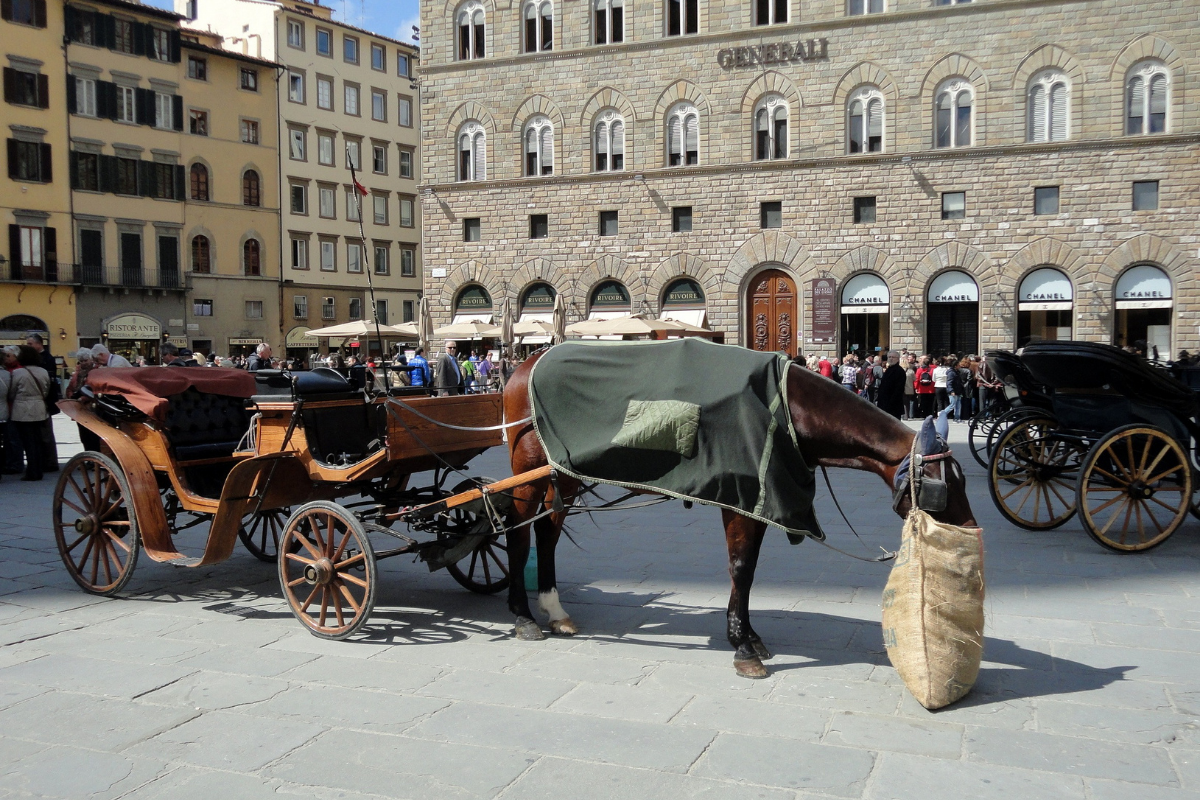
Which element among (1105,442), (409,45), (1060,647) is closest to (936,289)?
(1105,442)

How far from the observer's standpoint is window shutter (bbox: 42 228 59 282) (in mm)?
39062

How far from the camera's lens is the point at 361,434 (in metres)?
6.10

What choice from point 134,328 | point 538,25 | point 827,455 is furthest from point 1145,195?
point 134,328

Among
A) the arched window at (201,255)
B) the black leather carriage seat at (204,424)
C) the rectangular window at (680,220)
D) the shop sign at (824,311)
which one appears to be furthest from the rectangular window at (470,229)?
the black leather carriage seat at (204,424)

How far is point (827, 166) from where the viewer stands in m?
28.3

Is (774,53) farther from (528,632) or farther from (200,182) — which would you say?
(200,182)

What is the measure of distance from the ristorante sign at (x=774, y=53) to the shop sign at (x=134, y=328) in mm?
25553

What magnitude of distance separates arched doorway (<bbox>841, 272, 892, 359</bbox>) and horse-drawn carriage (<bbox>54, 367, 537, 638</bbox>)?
75.6ft

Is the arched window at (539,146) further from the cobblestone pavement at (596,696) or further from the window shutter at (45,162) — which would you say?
the cobblestone pavement at (596,696)

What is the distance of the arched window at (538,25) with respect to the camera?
30.9 metres

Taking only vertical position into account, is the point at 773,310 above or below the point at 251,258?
below

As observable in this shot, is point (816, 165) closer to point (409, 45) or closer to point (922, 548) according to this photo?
point (922, 548)

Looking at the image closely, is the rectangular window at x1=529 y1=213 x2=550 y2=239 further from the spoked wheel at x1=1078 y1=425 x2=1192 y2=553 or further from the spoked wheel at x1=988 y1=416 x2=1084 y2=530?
the spoked wheel at x1=1078 y1=425 x2=1192 y2=553

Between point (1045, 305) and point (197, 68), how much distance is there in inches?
1366
